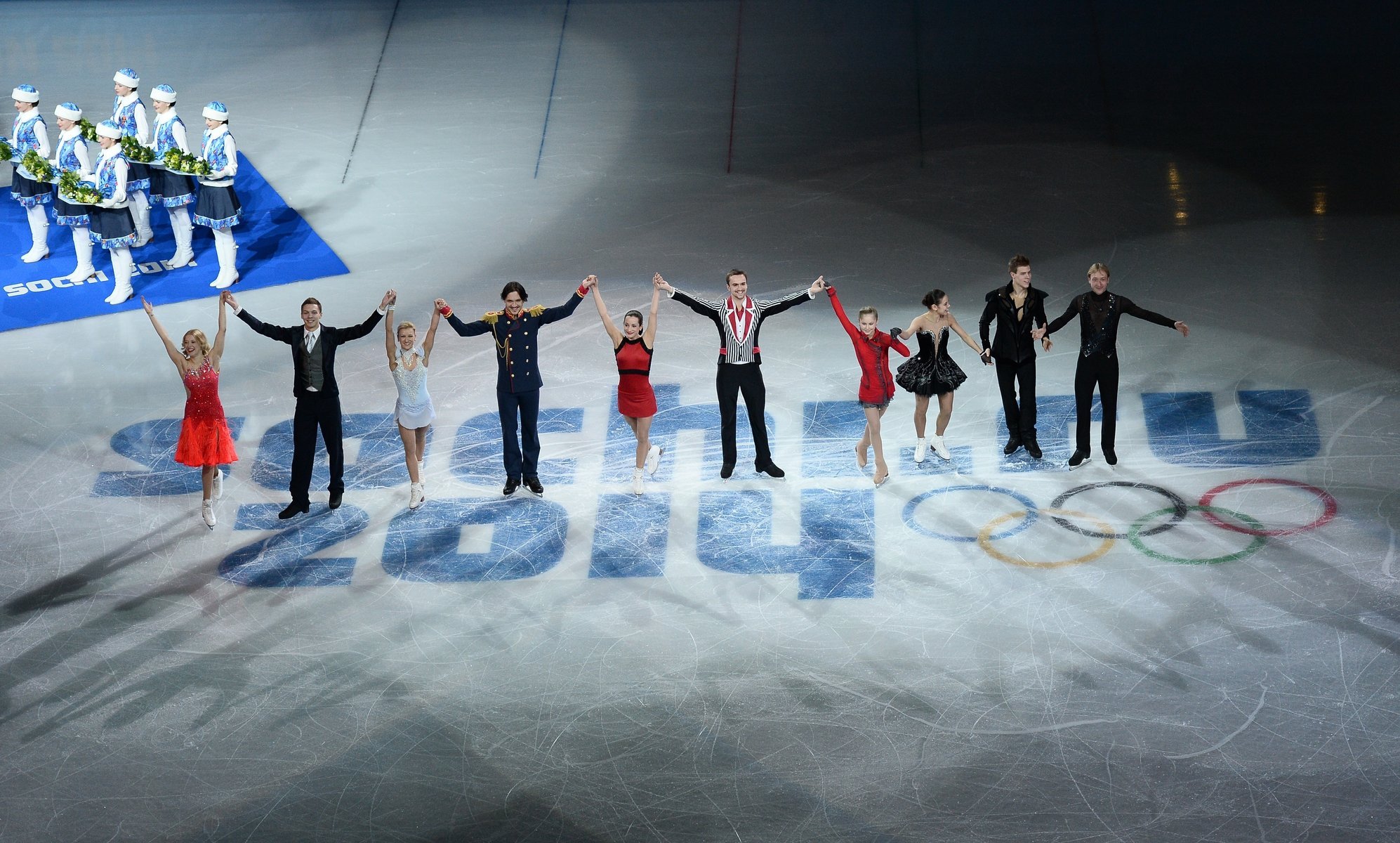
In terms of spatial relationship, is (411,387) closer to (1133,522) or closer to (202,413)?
(202,413)

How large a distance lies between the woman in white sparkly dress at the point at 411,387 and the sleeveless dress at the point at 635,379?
1.32m

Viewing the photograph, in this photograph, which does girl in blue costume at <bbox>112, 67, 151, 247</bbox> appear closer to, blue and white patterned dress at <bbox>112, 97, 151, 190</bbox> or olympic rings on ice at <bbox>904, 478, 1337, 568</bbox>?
blue and white patterned dress at <bbox>112, 97, 151, 190</bbox>

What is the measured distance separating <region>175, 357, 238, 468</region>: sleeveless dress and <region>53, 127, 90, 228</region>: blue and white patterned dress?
14.2 feet

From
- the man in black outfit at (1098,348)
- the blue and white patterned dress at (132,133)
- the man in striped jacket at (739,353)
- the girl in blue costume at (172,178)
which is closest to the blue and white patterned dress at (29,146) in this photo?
the blue and white patterned dress at (132,133)

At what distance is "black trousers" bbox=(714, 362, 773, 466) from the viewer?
10859 millimetres

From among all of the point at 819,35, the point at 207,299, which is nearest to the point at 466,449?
the point at 207,299

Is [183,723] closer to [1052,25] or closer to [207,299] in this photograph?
[207,299]

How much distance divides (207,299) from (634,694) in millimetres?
7269

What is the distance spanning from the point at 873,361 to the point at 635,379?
167 centimetres

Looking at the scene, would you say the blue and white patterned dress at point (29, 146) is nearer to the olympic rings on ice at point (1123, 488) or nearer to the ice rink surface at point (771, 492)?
the ice rink surface at point (771, 492)

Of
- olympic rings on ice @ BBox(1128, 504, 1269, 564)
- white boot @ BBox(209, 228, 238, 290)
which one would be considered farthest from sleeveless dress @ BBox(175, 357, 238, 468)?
olympic rings on ice @ BBox(1128, 504, 1269, 564)

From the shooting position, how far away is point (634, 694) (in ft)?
29.7

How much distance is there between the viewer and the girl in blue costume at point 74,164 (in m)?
14.3

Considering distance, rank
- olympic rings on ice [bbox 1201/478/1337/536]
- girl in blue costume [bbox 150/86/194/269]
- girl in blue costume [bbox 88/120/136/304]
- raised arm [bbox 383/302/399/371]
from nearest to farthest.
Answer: olympic rings on ice [bbox 1201/478/1337/536] < raised arm [bbox 383/302/399/371] < girl in blue costume [bbox 88/120/136/304] < girl in blue costume [bbox 150/86/194/269]
